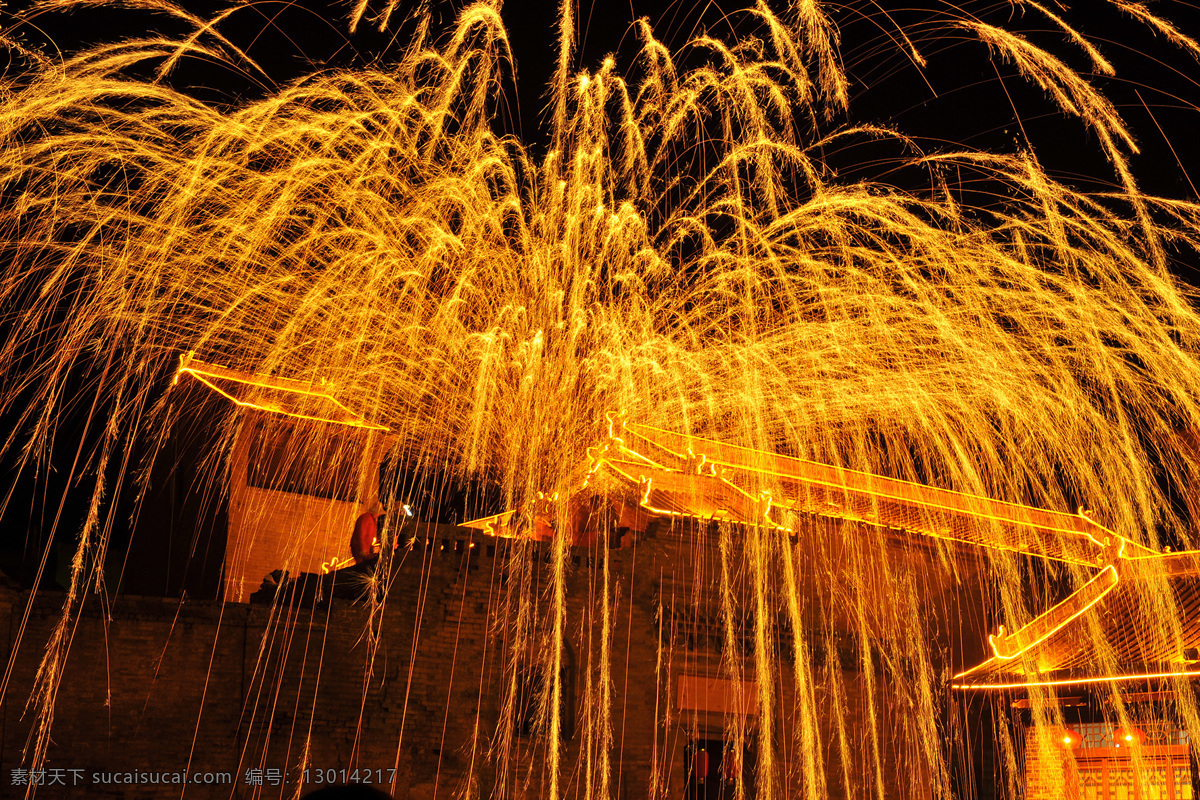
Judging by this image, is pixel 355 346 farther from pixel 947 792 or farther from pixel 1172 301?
pixel 947 792

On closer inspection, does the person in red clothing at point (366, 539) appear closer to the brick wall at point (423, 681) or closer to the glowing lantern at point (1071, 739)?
the brick wall at point (423, 681)

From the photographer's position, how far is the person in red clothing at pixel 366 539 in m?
12.3

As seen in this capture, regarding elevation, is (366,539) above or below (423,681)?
above

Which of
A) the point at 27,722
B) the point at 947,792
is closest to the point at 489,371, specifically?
the point at 27,722

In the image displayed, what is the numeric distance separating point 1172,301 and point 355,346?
790 cm

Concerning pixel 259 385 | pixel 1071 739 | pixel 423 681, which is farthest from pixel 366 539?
pixel 1071 739

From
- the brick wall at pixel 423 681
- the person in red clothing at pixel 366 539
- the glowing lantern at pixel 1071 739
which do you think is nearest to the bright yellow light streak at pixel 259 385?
the person in red clothing at pixel 366 539

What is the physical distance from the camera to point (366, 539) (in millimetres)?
12562

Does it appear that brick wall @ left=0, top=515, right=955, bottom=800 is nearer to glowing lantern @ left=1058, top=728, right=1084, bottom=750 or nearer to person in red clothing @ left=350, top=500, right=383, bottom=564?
person in red clothing @ left=350, top=500, right=383, bottom=564

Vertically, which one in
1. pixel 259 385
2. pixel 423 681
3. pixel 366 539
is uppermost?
pixel 259 385

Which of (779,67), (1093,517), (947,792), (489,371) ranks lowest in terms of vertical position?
(947,792)

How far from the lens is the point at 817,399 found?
35.8 feet

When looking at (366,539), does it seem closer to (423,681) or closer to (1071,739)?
(423,681)

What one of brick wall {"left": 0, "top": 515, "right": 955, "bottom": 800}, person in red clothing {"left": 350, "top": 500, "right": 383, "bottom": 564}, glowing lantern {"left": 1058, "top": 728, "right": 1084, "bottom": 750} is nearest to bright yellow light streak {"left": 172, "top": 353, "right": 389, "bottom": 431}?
person in red clothing {"left": 350, "top": 500, "right": 383, "bottom": 564}
